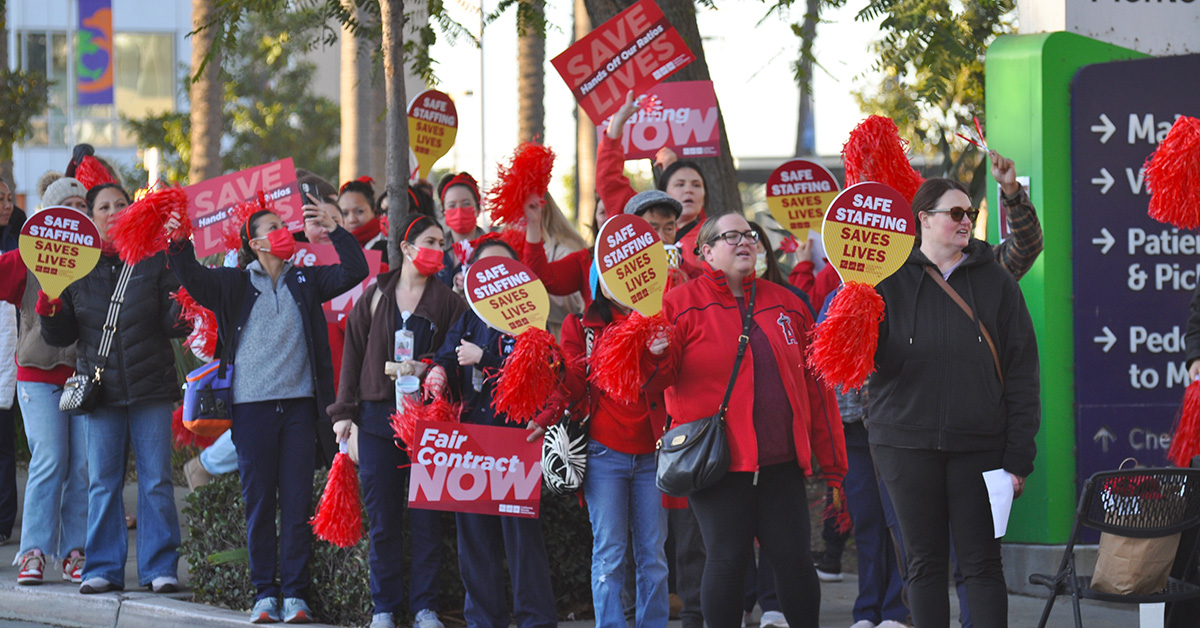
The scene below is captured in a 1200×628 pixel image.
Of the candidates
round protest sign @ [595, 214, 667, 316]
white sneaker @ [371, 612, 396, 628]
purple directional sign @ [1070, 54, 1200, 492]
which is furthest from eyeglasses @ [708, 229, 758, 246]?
purple directional sign @ [1070, 54, 1200, 492]

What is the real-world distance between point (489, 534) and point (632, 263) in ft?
5.68

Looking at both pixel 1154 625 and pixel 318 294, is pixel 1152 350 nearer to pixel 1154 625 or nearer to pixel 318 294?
pixel 1154 625

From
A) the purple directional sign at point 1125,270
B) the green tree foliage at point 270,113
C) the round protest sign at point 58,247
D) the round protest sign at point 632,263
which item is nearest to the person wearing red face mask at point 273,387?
the round protest sign at point 58,247

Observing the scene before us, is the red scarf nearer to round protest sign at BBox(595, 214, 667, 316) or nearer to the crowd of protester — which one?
the crowd of protester

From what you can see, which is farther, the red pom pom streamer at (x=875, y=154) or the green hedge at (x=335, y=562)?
the green hedge at (x=335, y=562)

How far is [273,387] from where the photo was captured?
20.8ft

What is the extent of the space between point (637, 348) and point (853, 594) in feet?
10.2

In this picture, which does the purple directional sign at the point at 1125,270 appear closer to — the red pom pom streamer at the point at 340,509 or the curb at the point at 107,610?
the red pom pom streamer at the point at 340,509

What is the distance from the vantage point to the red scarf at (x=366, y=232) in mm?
8125

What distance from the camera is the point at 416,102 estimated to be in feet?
26.1

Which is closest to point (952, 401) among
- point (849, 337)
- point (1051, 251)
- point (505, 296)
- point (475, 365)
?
point (849, 337)

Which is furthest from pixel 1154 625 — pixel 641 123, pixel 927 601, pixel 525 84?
pixel 525 84

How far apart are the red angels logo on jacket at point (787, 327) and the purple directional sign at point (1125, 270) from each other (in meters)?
2.45

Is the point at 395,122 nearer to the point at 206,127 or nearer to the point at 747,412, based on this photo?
the point at 747,412
